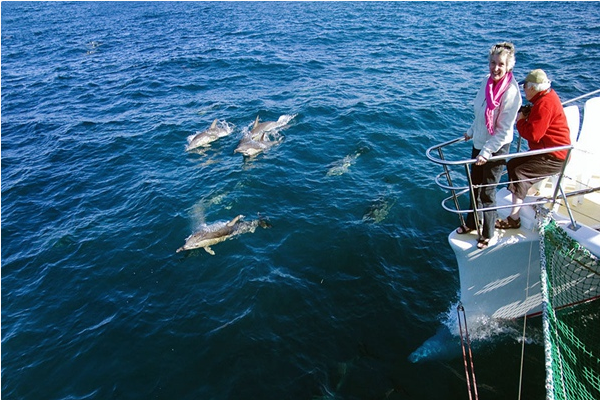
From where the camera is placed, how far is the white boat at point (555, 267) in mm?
Answer: 6943

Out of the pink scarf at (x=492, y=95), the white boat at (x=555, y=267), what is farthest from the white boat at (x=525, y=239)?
the pink scarf at (x=492, y=95)

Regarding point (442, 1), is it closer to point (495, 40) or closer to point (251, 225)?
point (495, 40)

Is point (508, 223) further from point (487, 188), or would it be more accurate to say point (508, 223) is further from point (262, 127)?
point (262, 127)

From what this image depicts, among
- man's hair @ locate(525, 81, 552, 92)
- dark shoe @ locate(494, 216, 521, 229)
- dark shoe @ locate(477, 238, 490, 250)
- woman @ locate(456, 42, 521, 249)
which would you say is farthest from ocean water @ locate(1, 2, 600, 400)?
man's hair @ locate(525, 81, 552, 92)

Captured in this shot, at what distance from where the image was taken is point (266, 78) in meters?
27.1

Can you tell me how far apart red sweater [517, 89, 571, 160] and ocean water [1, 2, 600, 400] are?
4.07 m

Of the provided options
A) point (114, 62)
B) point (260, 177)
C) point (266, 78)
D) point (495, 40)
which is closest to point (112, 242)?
point (260, 177)

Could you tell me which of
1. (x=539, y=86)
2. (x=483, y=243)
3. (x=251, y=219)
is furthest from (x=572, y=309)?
(x=251, y=219)

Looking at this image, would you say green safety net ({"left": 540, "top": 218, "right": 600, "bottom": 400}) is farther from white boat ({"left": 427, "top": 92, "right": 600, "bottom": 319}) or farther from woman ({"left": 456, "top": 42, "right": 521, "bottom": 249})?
woman ({"left": 456, "top": 42, "right": 521, "bottom": 249})

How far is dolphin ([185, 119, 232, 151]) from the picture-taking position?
18.9 meters

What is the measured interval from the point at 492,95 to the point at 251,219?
8.90 metres

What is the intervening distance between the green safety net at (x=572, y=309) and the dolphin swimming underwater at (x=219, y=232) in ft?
27.2

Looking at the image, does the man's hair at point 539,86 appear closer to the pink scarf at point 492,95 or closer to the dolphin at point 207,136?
the pink scarf at point 492,95

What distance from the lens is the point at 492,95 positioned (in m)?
6.89
